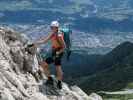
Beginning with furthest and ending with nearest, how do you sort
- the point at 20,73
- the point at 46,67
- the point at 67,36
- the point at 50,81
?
the point at 46,67 → the point at 50,81 → the point at 20,73 → the point at 67,36

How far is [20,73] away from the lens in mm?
47531

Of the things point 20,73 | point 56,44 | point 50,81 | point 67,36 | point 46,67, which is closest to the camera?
point 56,44

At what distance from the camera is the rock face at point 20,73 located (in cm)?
4262

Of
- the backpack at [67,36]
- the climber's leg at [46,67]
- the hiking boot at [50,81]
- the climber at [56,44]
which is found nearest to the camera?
the climber at [56,44]

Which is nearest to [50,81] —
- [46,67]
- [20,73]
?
[46,67]

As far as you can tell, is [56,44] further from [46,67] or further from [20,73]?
[20,73]

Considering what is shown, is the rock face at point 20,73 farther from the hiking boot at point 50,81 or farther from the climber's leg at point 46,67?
the climber's leg at point 46,67

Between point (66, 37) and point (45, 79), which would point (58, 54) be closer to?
point (66, 37)

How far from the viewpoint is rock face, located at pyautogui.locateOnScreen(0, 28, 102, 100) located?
4262 cm

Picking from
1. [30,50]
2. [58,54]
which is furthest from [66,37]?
[30,50]

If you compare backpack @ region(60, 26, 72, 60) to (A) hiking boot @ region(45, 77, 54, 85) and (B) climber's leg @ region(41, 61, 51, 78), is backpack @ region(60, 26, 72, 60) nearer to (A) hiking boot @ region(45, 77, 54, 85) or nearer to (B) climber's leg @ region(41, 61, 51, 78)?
(B) climber's leg @ region(41, 61, 51, 78)

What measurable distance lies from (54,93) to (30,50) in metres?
5.14

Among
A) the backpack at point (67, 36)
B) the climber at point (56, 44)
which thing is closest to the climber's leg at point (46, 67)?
the climber at point (56, 44)

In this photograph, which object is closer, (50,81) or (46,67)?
(50,81)
